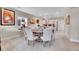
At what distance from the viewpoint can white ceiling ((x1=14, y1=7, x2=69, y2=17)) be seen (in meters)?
2.89

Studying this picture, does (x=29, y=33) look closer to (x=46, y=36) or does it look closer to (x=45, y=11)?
(x=46, y=36)

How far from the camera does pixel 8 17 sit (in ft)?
9.59

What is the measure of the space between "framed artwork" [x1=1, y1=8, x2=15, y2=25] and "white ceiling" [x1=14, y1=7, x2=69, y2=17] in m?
0.20

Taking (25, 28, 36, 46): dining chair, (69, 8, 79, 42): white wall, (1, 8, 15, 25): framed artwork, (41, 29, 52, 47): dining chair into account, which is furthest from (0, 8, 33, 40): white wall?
(69, 8, 79, 42): white wall

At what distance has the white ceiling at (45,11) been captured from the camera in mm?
2889

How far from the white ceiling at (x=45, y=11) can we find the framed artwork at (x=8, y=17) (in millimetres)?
203

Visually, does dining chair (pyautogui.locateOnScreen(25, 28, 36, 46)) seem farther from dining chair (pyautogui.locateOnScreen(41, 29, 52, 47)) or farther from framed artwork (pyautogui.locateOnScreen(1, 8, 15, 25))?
framed artwork (pyautogui.locateOnScreen(1, 8, 15, 25))

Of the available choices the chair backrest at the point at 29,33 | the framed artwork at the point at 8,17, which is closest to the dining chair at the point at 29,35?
the chair backrest at the point at 29,33

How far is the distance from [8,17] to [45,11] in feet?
2.93

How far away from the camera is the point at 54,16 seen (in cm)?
293

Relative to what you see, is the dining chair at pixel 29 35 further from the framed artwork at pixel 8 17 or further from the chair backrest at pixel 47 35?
the framed artwork at pixel 8 17

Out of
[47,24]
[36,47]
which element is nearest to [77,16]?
[47,24]

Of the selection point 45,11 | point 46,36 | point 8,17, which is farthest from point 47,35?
point 8,17
